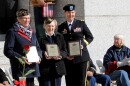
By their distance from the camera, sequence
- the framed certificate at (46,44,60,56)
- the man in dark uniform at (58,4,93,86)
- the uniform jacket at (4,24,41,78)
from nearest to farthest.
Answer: the uniform jacket at (4,24,41,78) < the framed certificate at (46,44,60,56) < the man in dark uniform at (58,4,93,86)

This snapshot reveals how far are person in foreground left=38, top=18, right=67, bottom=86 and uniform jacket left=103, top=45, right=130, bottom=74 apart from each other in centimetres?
167

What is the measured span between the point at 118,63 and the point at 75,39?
1.44 metres

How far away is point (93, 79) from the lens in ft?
30.4

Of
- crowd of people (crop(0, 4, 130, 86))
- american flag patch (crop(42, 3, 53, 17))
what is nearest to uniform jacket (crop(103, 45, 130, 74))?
crowd of people (crop(0, 4, 130, 86))

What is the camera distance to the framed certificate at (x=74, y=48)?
8.25m

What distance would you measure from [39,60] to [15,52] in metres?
0.36

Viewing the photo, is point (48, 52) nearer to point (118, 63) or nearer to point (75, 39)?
point (75, 39)

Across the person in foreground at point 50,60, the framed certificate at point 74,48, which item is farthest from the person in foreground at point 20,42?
the framed certificate at point 74,48

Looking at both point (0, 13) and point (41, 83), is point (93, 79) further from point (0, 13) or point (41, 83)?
point (0, 13)

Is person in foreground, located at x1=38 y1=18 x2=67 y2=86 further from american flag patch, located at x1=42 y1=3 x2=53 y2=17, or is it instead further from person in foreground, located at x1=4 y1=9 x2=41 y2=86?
american flag patch, located at x1=42 y1=3 x2=53 y2=17

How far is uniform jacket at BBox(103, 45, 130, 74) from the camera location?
959cm

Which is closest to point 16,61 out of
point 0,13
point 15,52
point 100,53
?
point 15,52

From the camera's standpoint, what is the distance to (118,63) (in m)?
9.54

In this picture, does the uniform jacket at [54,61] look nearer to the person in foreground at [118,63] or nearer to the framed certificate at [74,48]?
the framed certificate at [74,48]
